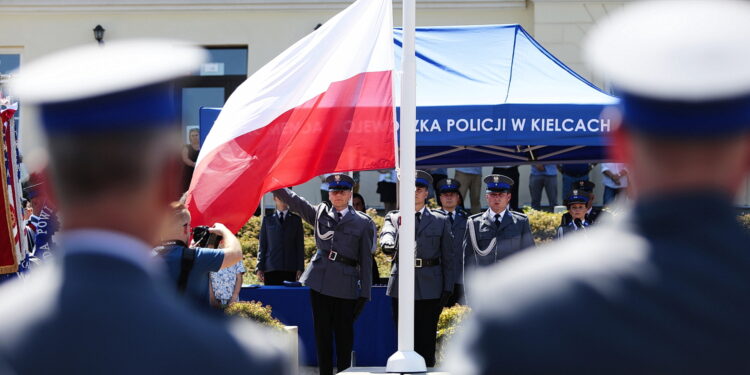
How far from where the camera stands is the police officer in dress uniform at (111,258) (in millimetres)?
1504

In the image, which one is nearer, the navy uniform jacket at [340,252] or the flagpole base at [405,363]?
the flagpole base at [405,363]

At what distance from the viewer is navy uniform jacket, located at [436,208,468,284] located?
989 cm

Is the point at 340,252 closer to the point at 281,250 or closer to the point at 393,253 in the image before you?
the point at 393,253

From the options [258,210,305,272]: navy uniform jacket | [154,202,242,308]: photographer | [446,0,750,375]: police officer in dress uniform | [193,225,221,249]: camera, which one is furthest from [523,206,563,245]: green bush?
[446,0,750,375]: police officer in dress uniform

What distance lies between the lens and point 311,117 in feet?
27.1

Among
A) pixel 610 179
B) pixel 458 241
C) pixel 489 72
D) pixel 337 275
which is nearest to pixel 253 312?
pixel 337 275

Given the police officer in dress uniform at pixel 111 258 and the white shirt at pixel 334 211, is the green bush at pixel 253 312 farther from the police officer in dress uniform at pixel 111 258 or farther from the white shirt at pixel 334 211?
the police officer in dress uniform at pixel 111 258

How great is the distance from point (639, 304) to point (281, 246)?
376 inches

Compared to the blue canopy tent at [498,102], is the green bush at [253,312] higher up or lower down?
lower down

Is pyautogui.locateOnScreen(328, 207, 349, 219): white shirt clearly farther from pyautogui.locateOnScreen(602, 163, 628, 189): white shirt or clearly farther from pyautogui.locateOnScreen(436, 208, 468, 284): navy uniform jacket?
pyautogui.locateOnScreen(602, 163, 628, 189): white shirt

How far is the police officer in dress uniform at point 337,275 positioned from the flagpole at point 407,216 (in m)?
1.48

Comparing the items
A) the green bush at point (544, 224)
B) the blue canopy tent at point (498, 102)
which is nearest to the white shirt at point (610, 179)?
the green bush at point (544, 224)

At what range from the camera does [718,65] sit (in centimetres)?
146

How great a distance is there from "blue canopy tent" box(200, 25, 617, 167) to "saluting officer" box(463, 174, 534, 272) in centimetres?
63
